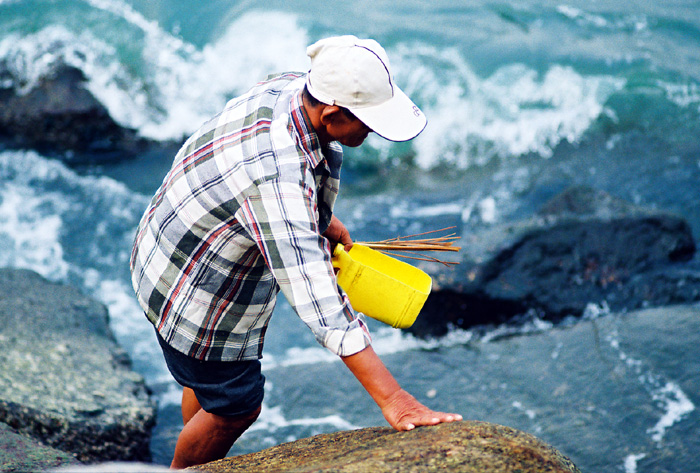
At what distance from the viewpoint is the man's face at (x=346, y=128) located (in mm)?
Result: 1973

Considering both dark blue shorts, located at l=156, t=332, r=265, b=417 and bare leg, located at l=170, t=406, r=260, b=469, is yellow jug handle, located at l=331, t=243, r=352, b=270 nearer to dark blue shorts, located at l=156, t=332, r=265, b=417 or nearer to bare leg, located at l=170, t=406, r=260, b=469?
dark blue shorts, located at l=156, t=332, r=265, b=417

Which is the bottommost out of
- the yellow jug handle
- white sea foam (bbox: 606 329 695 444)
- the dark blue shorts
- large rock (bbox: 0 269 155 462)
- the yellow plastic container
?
large rock (bbox: 0 269 155 462)

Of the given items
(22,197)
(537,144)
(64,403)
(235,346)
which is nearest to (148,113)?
(22,197)

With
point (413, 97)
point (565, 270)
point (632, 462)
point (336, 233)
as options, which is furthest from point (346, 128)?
point (413, 97)

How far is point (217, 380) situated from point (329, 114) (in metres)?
1.12

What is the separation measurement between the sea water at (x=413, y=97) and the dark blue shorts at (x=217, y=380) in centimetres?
128

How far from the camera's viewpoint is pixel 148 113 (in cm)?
864

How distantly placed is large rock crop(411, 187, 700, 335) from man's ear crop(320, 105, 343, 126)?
2.81m

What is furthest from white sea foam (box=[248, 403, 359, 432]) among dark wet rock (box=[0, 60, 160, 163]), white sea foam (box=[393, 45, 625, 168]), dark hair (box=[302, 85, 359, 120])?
dark wet rock (box=[0, 60, 160, 163])

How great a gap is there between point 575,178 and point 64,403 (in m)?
6.06

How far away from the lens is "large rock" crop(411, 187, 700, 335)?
465 centimetres

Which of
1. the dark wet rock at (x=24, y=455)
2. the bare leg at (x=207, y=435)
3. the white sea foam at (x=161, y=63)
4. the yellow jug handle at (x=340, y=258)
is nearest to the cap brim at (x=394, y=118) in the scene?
the yellow jug handle at (x=340, y=258)

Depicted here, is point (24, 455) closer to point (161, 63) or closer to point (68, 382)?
point (68, 382)

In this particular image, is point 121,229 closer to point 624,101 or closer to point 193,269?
point 193,269
